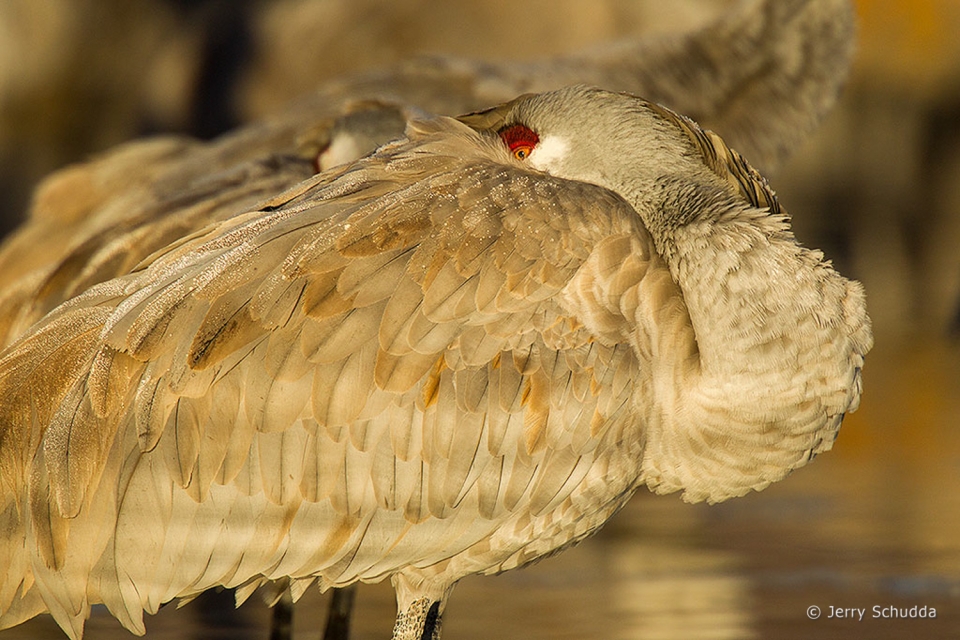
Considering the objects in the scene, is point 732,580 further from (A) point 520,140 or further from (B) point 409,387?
(B) point 409,387

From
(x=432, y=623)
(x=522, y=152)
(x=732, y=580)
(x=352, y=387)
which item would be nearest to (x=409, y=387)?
(x=352, y=387)

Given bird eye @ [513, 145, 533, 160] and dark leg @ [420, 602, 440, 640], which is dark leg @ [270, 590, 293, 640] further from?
bird eye @ [513, 145, 533, 160]

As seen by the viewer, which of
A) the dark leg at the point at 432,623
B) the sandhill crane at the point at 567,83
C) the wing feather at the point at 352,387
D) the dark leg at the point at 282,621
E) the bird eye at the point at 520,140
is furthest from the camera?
the sandhill crane at the point at 567,83

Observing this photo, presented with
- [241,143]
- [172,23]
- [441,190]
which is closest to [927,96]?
[172,23]

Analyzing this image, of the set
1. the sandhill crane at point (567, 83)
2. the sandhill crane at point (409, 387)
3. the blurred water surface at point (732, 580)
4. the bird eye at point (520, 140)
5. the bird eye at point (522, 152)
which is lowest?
the blurred water surface at point (732, 580)

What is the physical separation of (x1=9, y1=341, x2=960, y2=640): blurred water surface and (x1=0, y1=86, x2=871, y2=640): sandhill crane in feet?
4.03

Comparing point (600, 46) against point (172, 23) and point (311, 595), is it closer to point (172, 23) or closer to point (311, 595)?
point (311, 595)

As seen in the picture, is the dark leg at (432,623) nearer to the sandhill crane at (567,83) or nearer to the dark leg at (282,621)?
the dark leg at (282,621)

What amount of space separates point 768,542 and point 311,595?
1538 mm

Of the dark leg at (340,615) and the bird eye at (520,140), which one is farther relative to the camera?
the dark leg at (340,615)

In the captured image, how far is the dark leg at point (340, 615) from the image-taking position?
4.38 meters

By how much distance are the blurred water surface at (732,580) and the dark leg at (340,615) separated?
0.95 feet

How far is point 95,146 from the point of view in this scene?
18.2 metres

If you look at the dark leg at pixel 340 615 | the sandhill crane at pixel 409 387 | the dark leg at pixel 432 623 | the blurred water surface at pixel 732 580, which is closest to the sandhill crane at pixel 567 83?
the blurred water surface at pixel 732 580
